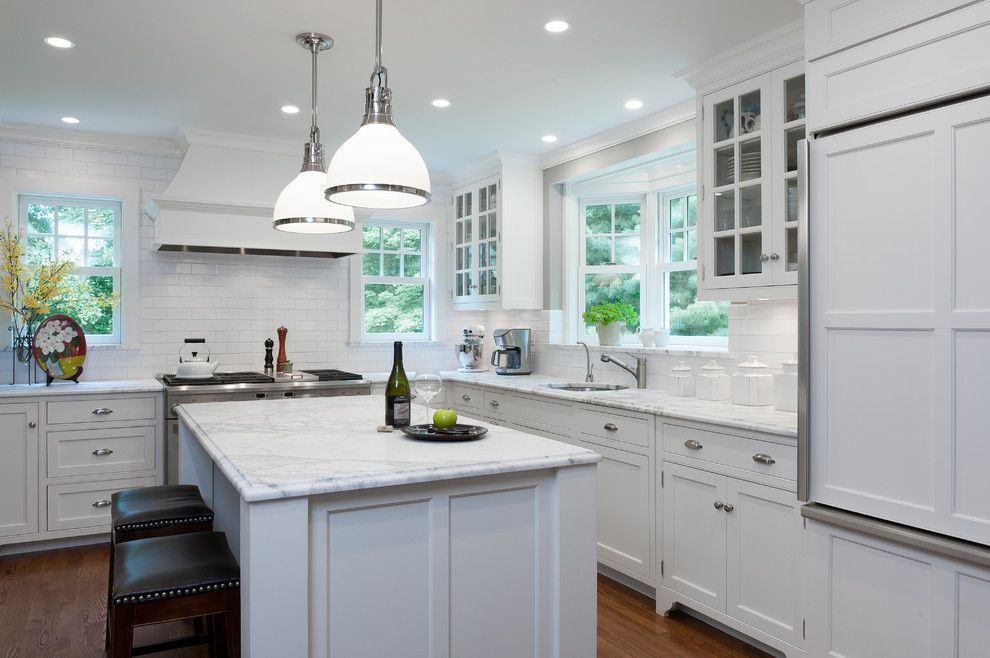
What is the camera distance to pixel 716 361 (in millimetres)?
3879

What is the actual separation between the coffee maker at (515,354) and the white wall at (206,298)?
3.36ft

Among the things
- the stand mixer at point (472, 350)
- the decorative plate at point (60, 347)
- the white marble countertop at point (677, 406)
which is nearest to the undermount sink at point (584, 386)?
the white marble countertop at point (677, 406)

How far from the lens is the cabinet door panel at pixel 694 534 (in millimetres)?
3010

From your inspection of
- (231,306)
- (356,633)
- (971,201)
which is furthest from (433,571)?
(231,306)

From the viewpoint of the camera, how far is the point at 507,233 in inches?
205

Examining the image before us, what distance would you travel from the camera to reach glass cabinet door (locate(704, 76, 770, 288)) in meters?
3.25

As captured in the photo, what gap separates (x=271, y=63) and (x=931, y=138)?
9.41 feet

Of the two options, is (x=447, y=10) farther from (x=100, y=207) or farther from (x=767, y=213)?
(x=100, y=207)

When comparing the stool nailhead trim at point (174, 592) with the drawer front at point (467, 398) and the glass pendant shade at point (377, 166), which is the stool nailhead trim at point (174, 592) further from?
the drawer front at point (467, 398)

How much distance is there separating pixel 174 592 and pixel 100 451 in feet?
9.57

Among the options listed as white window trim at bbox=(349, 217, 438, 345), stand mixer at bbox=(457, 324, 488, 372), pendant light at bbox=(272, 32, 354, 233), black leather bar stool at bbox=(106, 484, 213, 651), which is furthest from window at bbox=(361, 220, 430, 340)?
black leather bar stool at bbox=(106, 484, 213, 651)

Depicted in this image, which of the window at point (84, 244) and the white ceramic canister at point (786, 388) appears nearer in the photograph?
the white ceramic canister at point (786, 388)

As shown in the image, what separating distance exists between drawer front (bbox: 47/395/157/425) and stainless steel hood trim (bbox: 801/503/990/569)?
383cm

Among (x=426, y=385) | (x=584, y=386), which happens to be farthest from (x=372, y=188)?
(x=584, y=386)
